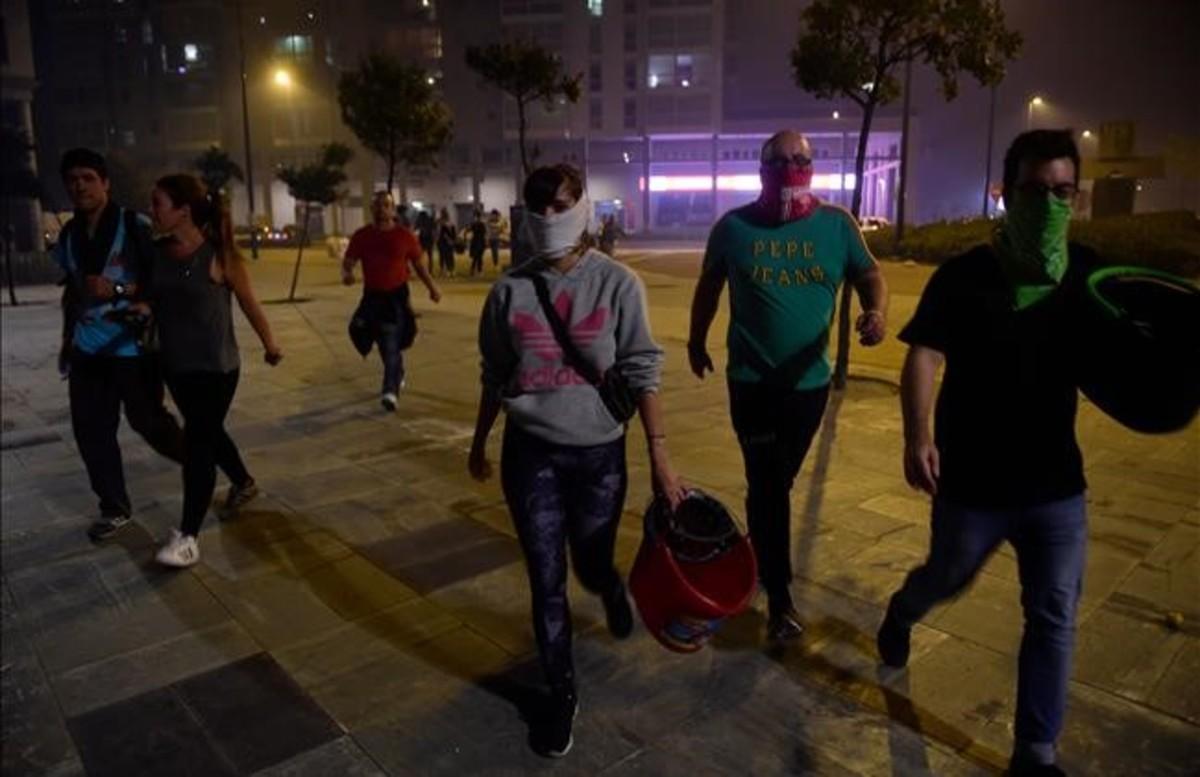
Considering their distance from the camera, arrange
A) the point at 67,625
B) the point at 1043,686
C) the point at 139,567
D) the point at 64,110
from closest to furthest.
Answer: the point at 1043,686 < the point at 67,625 < the point at 139,567 < the point at 64,110

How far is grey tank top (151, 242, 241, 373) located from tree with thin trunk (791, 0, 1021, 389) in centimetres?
516

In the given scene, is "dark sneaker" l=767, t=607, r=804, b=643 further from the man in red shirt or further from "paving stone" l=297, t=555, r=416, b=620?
the man in red shirt

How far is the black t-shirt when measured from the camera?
102 inches

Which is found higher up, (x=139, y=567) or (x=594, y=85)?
(x=594, y=85)

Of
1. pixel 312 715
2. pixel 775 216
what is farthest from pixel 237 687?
pixel 775 216

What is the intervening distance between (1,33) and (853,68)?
40678 millimetres

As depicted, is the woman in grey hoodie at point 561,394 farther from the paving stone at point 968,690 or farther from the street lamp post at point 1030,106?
the street lamp post at point 1030,106

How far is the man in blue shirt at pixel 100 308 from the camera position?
4688 mm

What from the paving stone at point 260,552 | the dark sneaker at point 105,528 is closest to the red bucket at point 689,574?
the paving stone at point 260,552

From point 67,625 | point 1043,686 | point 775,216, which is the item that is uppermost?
point 775,216

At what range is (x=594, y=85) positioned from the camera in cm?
6081

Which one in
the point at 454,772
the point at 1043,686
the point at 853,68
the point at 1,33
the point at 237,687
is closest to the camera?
the point at 1043,686

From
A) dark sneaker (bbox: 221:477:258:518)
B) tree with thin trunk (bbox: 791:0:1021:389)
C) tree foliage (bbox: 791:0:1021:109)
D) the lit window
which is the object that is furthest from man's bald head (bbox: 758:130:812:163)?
the lit window

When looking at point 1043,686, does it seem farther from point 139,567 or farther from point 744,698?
point 139,567
